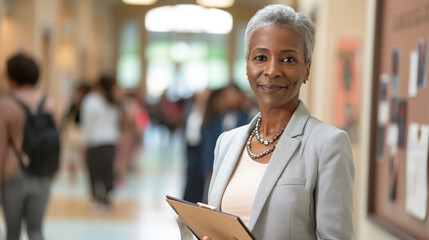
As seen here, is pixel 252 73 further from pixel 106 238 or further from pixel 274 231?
pixel 106 238

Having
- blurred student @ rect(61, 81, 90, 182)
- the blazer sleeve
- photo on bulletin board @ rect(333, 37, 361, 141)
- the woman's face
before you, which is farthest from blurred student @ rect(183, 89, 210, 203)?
the blazer sleeve

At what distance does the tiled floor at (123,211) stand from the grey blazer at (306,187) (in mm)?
6015

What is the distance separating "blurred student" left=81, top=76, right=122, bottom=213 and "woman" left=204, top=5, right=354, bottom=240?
305 inches

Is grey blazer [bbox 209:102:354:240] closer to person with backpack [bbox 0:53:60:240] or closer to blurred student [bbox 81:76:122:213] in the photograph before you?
person with backpack [bbox 0:53:60:240]

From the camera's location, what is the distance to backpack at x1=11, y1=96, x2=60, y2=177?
544 centimetres

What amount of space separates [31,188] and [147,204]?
5725 mm

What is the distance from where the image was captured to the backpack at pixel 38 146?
5.44m

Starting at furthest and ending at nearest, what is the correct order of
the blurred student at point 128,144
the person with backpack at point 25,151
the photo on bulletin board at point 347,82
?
the blurred student at point 128,144
the photo on bulletin board at point 347,82
the person with backpack at point 25,151

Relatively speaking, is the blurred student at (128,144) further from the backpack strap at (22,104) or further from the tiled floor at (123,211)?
the backpack strap at (22,104)

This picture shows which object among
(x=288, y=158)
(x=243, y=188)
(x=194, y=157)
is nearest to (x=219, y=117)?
(x=194, y=157)

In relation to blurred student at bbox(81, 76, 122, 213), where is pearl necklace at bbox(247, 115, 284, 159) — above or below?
above

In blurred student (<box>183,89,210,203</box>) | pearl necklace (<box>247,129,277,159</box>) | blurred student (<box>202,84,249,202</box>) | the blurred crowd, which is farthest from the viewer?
blurred student (<box>183,89,210,203</box>)

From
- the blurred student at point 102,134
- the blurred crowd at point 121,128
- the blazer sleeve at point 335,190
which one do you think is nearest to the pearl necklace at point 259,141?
the blazer sleeve at point 335,190

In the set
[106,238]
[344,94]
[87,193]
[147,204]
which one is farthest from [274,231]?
[87,193]
